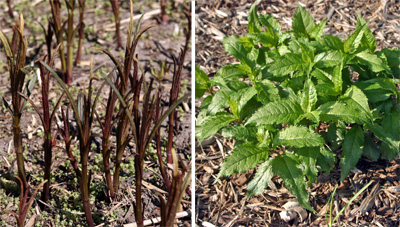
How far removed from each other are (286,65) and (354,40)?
1.32 ft

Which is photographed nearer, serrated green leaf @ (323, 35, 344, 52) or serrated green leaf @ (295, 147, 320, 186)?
serrated green leaf @ (295, 147, 320, 186)

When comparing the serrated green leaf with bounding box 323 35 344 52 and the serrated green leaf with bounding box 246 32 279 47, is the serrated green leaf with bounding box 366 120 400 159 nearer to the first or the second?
the serrated green leaf with bounding box 323 35 344 52

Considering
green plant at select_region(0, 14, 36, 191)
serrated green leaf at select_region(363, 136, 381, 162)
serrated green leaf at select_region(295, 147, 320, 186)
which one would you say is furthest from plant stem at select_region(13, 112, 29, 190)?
serrated green leaf at select_region(363, 136, 381, 162)

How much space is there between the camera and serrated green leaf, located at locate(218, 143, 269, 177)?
8.36 feet

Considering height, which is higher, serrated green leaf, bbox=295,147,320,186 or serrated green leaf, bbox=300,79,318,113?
serrated green leaf, bbox=300,79,318,113

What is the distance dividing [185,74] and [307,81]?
1468mm

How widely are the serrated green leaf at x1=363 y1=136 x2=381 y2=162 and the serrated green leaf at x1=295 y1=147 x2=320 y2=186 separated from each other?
493mm

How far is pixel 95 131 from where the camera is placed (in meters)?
3.38

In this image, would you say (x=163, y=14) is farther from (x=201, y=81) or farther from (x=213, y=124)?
(x=213, y=124)

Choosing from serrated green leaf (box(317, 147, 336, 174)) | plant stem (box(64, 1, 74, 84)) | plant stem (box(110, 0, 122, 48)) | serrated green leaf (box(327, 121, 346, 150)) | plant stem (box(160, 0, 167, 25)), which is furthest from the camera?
plant stem (box(160, 0, 167, 25))

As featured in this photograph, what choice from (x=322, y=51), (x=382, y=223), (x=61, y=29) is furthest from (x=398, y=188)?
(x=61, y=29)

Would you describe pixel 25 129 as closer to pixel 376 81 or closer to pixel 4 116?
pixel 4 116

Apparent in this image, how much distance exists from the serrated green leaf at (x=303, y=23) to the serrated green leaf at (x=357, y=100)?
55 centimetres

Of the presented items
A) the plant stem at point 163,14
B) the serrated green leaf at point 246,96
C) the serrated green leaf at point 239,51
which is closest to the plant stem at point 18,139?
the serrated green leaf at point 246,96
